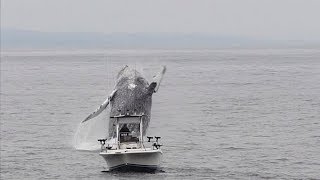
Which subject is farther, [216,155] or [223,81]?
[223,81]

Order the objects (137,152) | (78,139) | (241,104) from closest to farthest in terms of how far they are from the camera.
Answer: (137,152), (78,139), (241,104)

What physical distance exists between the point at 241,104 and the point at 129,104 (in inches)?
1850

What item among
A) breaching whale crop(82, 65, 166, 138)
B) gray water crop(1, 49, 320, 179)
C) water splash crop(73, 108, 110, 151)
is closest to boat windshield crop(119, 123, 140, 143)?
breaching whale crop(82, 65, 166, 138)

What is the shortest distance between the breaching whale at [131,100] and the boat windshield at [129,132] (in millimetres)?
2663

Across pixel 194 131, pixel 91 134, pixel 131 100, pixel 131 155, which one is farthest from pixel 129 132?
pixel 194 131

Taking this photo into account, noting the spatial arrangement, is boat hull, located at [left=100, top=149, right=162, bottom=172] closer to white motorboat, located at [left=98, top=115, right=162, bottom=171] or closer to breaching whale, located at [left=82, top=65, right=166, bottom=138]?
white motorboat, located at [left=98, top=115, right=162, bottom=171]

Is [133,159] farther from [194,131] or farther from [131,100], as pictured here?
[194,131]

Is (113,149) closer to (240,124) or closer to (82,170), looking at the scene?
(82,170)

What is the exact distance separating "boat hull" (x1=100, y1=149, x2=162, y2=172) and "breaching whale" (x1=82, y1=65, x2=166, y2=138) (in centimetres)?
940

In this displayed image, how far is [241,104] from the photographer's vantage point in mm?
119188

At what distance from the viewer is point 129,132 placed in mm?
64312

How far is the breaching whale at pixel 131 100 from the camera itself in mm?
73312

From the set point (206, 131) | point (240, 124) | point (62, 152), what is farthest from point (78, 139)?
point (240, 124)

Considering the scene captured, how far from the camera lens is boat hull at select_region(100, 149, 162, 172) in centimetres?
5928
